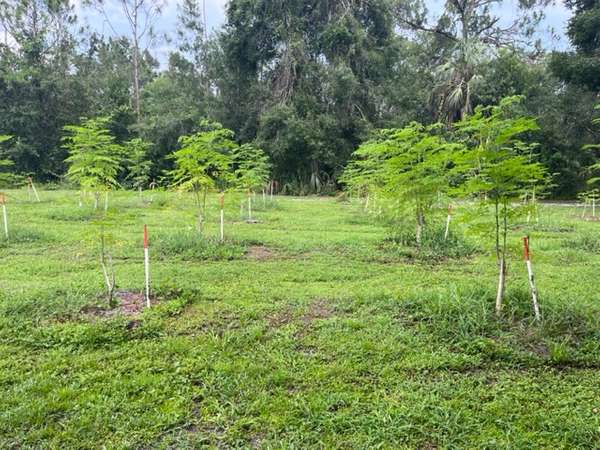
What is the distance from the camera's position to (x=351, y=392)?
2.86 metres

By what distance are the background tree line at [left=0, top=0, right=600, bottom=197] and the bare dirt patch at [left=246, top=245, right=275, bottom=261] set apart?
859cm

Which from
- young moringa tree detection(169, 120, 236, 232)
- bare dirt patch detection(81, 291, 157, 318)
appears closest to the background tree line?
young moringa tree detection(169, 120, 236, 232)

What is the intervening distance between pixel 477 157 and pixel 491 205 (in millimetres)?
527

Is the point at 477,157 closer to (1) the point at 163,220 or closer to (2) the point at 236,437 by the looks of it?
(2) the point at 236,437

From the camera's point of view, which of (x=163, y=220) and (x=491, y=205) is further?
(x=163, y=220)

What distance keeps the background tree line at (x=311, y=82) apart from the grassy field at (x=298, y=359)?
36.2 ft

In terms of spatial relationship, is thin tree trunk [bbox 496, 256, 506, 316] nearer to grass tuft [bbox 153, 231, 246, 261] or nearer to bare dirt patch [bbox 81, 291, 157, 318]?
bare dirt patch [bbox 81, 291, 157, 318]

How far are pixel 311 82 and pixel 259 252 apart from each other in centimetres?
1488

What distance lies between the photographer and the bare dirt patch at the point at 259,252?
6754 millimetres

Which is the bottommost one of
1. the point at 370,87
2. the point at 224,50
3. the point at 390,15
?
the point at 370,87

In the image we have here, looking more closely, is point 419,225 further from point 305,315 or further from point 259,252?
point 305,315

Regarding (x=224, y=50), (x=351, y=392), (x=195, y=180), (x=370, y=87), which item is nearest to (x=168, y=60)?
(x=224, y=50)

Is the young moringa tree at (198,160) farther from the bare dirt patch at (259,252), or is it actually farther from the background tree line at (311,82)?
the background tree line at (311,82)

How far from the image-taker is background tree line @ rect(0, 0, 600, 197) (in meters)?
17.6
